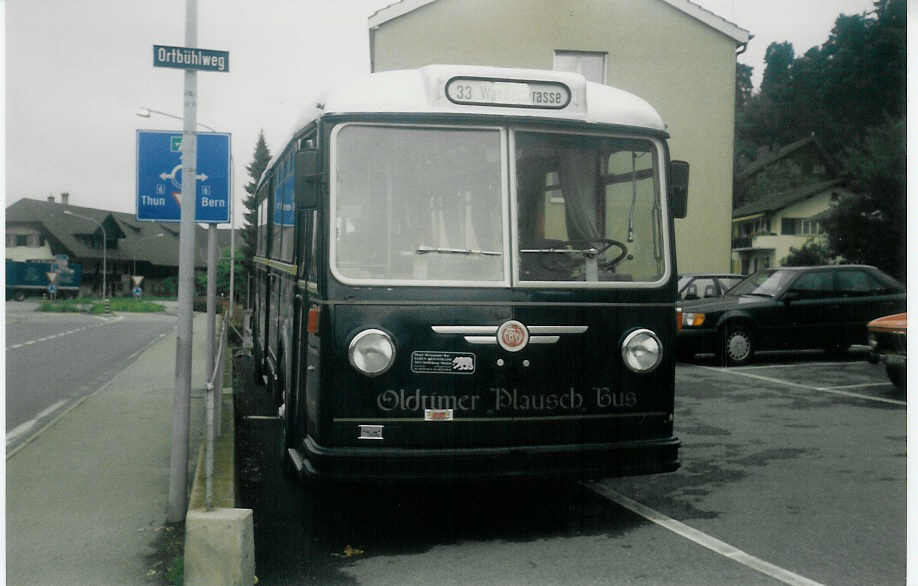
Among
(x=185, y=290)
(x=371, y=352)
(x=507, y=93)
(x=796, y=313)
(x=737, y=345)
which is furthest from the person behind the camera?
(x=796, y=313)

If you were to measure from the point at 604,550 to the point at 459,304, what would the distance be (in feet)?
5.61

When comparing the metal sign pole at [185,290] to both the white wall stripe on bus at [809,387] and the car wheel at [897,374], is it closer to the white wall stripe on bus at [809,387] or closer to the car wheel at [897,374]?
the white wall stripe on bus at [809,387]

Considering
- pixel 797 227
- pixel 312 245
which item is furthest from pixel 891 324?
pixel 797 227

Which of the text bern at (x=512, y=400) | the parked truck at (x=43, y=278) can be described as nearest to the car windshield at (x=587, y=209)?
the text bern at (x=512, y=400)

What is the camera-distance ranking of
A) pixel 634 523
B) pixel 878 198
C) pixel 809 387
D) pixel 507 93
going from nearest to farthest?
pixel 507 93 → pixel 634 523 → pixel 878 198 → pixel 809 387

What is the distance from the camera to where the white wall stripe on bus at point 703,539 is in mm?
5133

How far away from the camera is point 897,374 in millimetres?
12242

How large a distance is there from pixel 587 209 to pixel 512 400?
1288 millimetres

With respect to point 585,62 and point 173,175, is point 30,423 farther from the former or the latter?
point 585,62

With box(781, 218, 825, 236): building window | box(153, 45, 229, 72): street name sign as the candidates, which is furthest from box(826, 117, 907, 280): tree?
box(781, 218, 825, 236): building window

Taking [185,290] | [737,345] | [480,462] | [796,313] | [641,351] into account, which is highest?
[185,290]

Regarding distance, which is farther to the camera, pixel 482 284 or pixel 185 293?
pixel 185 293

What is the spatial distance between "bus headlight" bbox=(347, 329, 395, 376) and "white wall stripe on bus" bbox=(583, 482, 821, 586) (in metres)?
2.22

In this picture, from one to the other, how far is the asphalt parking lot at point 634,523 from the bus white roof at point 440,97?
2.41 meters
